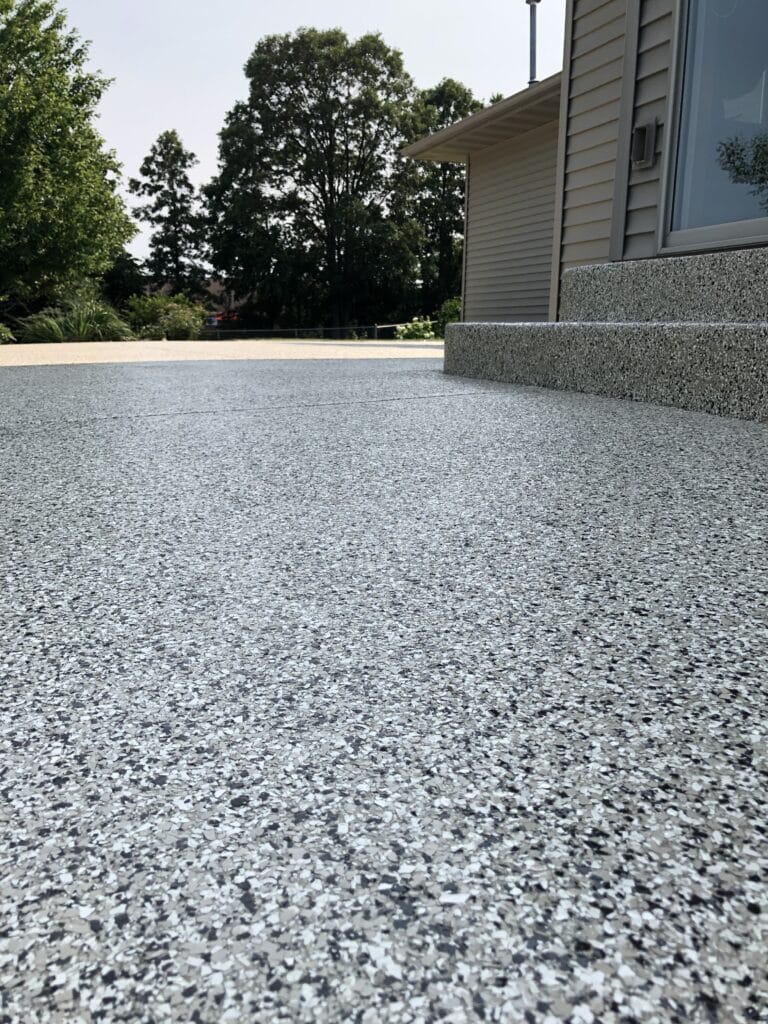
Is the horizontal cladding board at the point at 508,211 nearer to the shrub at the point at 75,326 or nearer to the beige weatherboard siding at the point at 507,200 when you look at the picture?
the beige weatherboard siding at the point at 507,200

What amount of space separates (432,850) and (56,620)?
1.82 ft

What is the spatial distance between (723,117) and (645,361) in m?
1.33

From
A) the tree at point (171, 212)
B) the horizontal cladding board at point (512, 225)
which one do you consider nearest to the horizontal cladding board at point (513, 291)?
the horizontal cladding board at point (512, 225)

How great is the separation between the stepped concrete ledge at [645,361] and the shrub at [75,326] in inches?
326

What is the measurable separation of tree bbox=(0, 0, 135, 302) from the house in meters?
12.5

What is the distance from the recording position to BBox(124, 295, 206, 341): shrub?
12229 mm

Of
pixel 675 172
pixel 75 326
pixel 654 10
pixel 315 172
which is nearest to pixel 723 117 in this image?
pixel 675 172

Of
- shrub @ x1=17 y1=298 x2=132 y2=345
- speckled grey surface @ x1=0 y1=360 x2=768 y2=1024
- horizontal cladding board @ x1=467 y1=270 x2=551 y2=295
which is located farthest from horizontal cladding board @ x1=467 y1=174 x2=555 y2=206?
speckled grey surface @ x1=0 y1=360 x2=768 y2=1024

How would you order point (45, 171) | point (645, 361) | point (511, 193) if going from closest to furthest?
point (645, 361) < point (511, 193) < point (45, 171)

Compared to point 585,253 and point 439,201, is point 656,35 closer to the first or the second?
point 585,253

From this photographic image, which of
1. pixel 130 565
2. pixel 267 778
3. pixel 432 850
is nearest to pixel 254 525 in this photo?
pixel 130 565

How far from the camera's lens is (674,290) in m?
3.14

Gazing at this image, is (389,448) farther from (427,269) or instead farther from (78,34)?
(427,269)

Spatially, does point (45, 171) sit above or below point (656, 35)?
above
